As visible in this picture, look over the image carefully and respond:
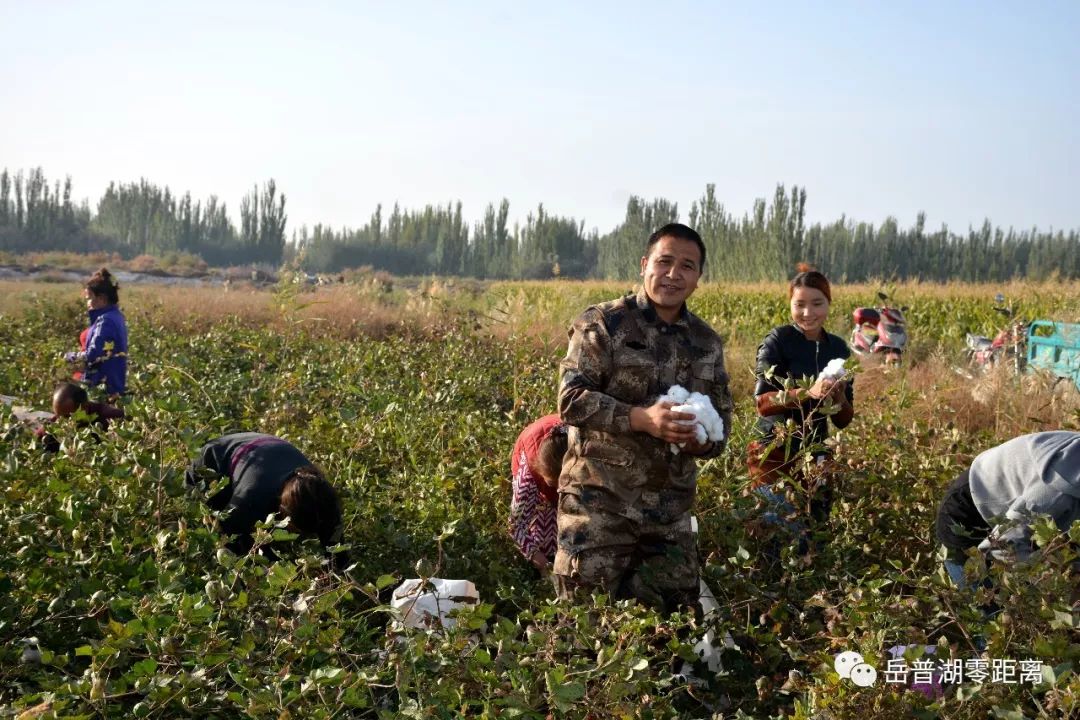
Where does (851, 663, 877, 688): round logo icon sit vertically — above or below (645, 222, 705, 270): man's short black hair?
below

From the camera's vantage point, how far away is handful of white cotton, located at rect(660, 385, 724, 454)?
8.97ft

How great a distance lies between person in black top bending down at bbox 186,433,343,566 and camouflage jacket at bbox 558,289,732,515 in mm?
822

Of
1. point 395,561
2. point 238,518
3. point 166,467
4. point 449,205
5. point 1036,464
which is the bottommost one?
point 395,561

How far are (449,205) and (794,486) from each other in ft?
211

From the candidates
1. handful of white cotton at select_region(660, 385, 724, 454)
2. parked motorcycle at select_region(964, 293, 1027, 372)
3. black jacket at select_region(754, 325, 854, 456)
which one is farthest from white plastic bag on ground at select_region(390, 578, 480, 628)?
A: parked motorcycle at select_region(964, 293, 1027, 372)

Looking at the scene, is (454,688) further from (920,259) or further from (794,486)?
(920,259)

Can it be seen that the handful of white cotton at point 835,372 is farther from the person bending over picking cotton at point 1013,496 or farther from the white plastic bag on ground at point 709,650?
the white plastic bag on ground at point 709,650

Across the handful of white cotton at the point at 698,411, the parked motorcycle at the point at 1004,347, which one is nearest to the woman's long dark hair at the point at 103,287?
the handful of white cotton at the point at 698,411

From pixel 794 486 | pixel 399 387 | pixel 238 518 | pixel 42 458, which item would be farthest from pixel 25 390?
pixel 794 486

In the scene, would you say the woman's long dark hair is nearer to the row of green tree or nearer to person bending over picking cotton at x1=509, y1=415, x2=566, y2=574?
person bending over picking cotton at x1=509, y1=415, x2=566, y2=574

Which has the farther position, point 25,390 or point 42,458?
point 25,390

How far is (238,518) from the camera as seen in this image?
3.31 meters

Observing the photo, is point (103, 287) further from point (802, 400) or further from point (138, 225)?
point (138, 225)

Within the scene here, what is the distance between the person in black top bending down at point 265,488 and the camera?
3166mm
